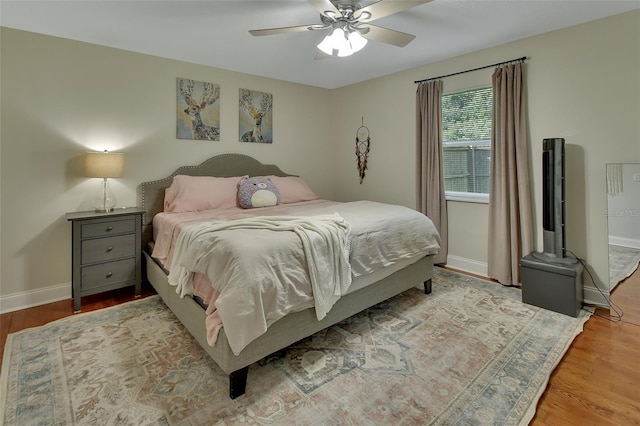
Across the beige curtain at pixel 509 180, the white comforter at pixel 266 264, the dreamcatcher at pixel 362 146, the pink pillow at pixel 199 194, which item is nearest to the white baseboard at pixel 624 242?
the beige curtain at pixel 509 180

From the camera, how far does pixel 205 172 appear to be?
146 inches

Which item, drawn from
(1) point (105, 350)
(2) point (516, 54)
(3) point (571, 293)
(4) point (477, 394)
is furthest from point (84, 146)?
(3) point (571, 293)

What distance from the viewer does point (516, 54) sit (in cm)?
306

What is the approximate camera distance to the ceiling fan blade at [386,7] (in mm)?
1829

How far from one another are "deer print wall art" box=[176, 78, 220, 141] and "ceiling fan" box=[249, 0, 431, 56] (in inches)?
63.5

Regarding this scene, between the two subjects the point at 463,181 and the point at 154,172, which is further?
the point at 463,181

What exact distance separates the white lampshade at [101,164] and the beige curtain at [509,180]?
3675 mm

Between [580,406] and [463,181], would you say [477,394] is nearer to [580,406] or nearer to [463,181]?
[580,406]

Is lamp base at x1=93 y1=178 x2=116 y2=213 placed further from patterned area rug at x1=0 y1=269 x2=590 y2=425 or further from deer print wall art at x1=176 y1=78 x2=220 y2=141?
patterned area rug at x1=0 y1=269 x2=590 y2=425

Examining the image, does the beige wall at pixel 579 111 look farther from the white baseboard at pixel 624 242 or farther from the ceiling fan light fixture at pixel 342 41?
the ceiling fan light fixture at pixel 342 41

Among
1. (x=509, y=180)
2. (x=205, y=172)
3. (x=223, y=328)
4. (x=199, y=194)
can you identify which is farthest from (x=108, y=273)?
(x=509, y=180)

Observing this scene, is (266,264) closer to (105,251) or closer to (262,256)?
(262,256)

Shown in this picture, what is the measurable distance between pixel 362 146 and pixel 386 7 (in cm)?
265

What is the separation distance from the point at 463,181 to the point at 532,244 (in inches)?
39.6
